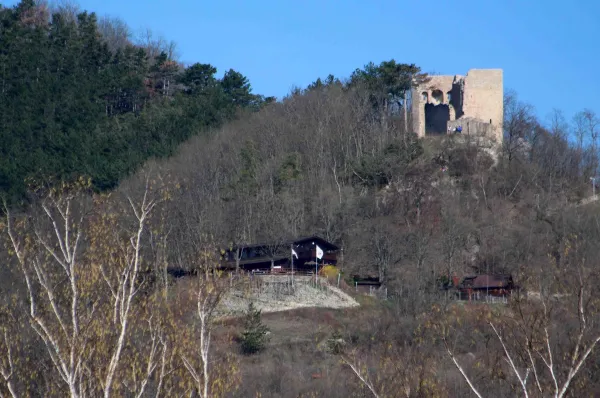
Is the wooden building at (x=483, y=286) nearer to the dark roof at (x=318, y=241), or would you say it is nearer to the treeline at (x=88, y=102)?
the dark roof at (x=318, y=241)

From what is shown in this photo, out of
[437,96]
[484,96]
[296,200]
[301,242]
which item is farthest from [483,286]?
[437,96]

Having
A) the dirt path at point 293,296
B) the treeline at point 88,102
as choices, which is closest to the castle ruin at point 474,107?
the treeline at point 88,102

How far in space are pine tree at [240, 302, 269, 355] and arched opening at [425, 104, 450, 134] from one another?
22.0 metres

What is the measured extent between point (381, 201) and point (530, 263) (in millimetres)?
8971

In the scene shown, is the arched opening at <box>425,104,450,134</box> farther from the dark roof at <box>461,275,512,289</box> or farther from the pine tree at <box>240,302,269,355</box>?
the pine tree at <box>240,302,269,355</box>

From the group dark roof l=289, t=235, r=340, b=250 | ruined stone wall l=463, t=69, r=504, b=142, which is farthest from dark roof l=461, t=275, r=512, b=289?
ruined stone wall l=463, t=69, r=504, b=142

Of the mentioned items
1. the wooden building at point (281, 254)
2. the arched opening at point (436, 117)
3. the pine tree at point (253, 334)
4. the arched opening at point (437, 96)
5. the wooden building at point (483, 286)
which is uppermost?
the arched opening at point (437, 96)

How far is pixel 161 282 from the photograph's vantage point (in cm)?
2264

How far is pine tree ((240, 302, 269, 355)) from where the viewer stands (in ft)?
106

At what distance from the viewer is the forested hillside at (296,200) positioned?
81.1ft

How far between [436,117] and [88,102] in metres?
18.0

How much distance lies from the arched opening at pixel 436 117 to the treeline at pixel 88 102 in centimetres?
1043

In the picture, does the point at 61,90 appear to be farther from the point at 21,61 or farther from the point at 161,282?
the point at 161,282

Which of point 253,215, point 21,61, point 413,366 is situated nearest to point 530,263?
point 253,215
